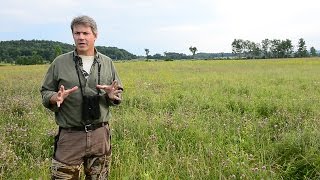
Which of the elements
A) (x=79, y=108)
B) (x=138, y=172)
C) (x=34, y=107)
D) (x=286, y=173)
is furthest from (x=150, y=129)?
(x=34, y=107)

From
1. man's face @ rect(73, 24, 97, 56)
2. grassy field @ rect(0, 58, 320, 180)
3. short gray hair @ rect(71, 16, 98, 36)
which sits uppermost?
short gray hair @ rect(71, 16, 98, 36)

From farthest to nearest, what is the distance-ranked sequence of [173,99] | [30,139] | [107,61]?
[173,99] < [30,139] < [107,61]

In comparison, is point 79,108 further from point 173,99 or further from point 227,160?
point 173,99

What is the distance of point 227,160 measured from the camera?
14.5 feet

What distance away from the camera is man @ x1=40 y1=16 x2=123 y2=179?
3.40 meters

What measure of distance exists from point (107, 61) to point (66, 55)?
0.40 metres

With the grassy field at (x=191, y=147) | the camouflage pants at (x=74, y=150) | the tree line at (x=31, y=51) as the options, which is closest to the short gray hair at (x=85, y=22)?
the camouflage pants at (x=74, y=150)

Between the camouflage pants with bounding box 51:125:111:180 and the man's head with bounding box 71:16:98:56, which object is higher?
the man's head with bounding box 71:16:98:56

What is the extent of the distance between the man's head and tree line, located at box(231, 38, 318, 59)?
360 feet

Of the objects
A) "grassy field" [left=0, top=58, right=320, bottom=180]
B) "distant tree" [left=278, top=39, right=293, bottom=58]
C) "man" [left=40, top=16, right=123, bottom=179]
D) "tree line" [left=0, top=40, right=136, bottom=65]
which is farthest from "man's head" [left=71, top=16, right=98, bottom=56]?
"distant tree" [left=278, top=39, right=293, bottom=58]

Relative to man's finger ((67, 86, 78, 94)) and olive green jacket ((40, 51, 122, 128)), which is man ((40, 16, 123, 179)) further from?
man's finger ((67, 86, 78, 94))

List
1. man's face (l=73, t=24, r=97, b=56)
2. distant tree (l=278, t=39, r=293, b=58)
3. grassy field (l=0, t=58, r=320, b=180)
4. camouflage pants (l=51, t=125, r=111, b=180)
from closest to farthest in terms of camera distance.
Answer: man's face (l=73, t=24, r=97, b=56)
camouflage pants (l=51, t=125, r=111, b=180)
grassy field (l=0, t=58, r=320, b=180)
distant tree (l=278, t=39, r=293, b=58)

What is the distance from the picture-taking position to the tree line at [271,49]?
11350 cm

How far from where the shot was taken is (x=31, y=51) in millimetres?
99312
